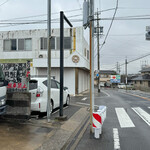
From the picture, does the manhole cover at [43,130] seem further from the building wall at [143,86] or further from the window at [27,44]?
the building wall at [143,86]

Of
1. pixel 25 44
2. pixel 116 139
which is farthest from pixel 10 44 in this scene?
pixel 116 139

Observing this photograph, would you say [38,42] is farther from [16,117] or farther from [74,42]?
[16,117]

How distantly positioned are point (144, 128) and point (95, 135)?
2262 millimetres

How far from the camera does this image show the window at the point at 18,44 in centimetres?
1997

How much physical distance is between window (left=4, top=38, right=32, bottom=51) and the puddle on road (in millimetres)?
14834

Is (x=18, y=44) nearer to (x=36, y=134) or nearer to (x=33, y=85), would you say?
(x=33, y=85)

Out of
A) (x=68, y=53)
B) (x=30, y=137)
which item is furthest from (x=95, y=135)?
(x=68, y=53)

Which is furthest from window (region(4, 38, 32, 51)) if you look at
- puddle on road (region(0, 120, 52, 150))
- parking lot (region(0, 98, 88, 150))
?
puddle on road (region(0, 120, 52, 150))

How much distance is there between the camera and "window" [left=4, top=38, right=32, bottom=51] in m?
20.0

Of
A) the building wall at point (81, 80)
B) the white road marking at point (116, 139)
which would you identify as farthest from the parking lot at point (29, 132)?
the building wall at point (81, 80)

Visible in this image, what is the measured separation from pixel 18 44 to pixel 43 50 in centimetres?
326

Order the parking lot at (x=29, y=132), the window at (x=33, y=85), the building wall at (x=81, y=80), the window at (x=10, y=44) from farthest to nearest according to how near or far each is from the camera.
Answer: the building wall at (x=81, y=80) → the window at (x=10, y=44) → the window at (x=33, y=85) → the parking lot at (x=29, y=132)

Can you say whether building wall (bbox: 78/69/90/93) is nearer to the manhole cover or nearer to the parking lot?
the parking lot

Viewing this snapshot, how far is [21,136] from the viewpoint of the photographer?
16.6 feet
